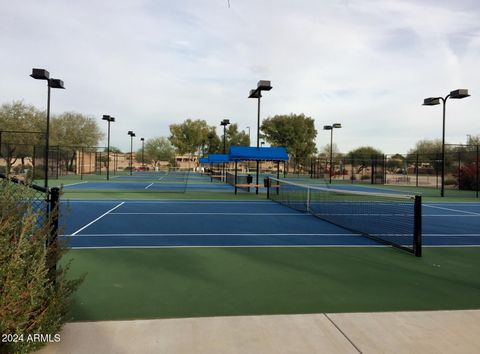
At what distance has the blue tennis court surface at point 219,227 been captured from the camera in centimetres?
888

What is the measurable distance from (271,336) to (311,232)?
6.62 metres

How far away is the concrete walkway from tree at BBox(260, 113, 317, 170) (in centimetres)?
7699

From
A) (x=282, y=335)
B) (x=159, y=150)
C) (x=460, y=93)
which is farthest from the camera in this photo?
(x=159, y=150)

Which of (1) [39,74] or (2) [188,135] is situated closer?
(1) [39,74]

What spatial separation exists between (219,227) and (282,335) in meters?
7.19

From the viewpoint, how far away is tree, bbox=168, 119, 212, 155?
8162cm

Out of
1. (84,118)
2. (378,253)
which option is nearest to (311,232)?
(378,253)

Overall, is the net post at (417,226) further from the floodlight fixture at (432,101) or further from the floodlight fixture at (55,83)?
the floodlight fixture at (432,101)

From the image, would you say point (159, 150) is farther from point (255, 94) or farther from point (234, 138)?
point (255, 94)

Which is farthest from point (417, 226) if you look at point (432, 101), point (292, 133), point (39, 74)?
point (292, 133)

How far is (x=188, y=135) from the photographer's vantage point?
3223 inches

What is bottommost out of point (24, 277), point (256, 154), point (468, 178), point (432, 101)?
point (24, 277)

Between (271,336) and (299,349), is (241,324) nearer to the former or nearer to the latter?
(271,336)

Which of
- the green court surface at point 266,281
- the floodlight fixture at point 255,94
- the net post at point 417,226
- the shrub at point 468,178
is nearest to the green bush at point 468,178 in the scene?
the shrub at point 468,178
